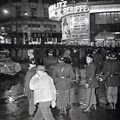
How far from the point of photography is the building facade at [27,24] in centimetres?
5109

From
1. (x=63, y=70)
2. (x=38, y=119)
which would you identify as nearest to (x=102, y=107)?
(x=63, y=70)

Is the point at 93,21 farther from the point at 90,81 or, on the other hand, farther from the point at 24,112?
the point at 24,112

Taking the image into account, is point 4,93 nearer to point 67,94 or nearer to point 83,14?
point 67,94

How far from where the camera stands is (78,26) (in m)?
35.1

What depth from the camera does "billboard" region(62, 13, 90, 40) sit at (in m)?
34.4

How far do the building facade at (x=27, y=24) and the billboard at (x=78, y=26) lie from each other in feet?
49.9

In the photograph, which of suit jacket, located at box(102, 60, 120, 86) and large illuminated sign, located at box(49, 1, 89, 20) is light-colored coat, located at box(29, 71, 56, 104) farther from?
large illuminated sign, located at box(49, 1, 89, 20)

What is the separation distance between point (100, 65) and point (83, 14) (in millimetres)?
21365

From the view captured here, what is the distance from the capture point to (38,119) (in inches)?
251

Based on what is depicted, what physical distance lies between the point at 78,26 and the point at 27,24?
1955cm

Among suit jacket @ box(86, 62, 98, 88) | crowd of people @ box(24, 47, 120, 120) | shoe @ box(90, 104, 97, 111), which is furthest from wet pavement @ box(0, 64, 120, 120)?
suit jacket @ box(86, 62, 98, 88)

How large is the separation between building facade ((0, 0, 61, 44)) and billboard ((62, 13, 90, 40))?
49.9ft

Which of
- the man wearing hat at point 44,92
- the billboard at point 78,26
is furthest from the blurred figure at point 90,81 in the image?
the billboard at point 78,26

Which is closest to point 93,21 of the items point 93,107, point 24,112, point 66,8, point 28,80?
point 66,8
